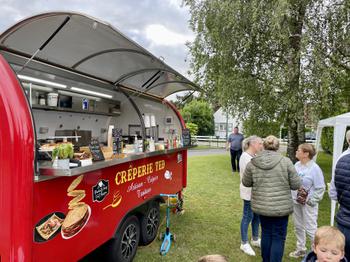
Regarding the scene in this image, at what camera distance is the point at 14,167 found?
6.87 ft

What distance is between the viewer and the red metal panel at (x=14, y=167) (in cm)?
209

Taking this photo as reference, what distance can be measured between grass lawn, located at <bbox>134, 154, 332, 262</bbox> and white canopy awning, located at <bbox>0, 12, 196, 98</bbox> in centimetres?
251

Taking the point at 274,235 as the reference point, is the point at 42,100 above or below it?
above

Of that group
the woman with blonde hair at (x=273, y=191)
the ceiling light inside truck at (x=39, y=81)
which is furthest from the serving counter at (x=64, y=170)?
the ceiling light inside truck at (x=39, y=81)

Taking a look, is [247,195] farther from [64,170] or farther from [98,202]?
[64,170]

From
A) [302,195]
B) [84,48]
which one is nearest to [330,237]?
[302,195]

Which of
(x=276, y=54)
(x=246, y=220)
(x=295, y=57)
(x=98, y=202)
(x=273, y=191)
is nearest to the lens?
(x=98, y=202)

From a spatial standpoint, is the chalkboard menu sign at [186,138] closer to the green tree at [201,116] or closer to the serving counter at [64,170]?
the serving counter at [64,170]

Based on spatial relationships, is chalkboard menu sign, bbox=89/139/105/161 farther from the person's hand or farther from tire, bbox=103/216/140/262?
the person's hand

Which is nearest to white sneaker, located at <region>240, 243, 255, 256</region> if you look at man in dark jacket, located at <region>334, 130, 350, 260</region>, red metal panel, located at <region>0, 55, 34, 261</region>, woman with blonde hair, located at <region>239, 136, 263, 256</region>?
woman with blonde hair, located at <region>239, 136, 263, 256</region>

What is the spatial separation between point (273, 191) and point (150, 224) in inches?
80.2

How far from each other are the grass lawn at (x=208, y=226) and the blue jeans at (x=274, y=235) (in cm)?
80

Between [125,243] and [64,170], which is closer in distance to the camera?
[64,170]

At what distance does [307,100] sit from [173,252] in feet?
20.8
